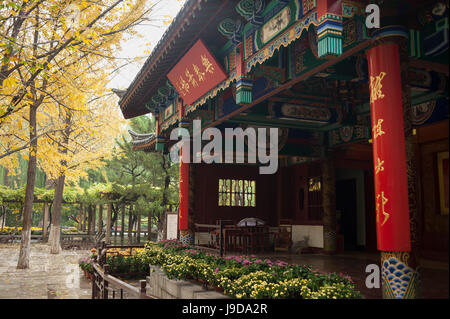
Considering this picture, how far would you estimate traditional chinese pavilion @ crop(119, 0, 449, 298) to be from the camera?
387 centimetres

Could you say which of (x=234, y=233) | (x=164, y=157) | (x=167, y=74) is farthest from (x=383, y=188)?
(x=164, y=157)

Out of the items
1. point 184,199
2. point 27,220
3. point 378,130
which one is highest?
point 378,130

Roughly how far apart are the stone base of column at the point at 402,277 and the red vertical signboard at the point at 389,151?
4.2 inches

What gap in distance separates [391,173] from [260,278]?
229cm

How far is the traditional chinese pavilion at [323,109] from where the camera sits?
387 centimetres

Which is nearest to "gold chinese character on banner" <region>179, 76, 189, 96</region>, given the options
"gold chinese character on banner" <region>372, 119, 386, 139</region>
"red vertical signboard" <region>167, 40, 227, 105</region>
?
"red vertical signboard" <region>167, 40, 227, 105</region>

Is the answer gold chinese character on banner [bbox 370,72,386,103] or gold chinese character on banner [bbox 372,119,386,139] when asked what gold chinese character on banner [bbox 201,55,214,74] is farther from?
gold chinese character on banner [bbox 372,119,386,139]

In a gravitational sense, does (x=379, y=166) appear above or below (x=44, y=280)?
above

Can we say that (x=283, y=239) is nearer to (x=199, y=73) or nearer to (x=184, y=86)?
(x=184, y=86)

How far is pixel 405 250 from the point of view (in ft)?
12.1

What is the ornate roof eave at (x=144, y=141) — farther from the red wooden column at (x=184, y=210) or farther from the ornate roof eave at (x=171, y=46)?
the red wooden column at (x=184, y=210)

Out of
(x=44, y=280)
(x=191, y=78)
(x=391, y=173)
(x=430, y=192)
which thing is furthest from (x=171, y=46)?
(x=44, y=280)

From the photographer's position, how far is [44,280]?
10820mm

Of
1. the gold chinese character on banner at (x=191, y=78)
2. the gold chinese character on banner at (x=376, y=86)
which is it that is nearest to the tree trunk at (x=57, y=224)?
the gold chinese character on banner at (x=191, y=78)
